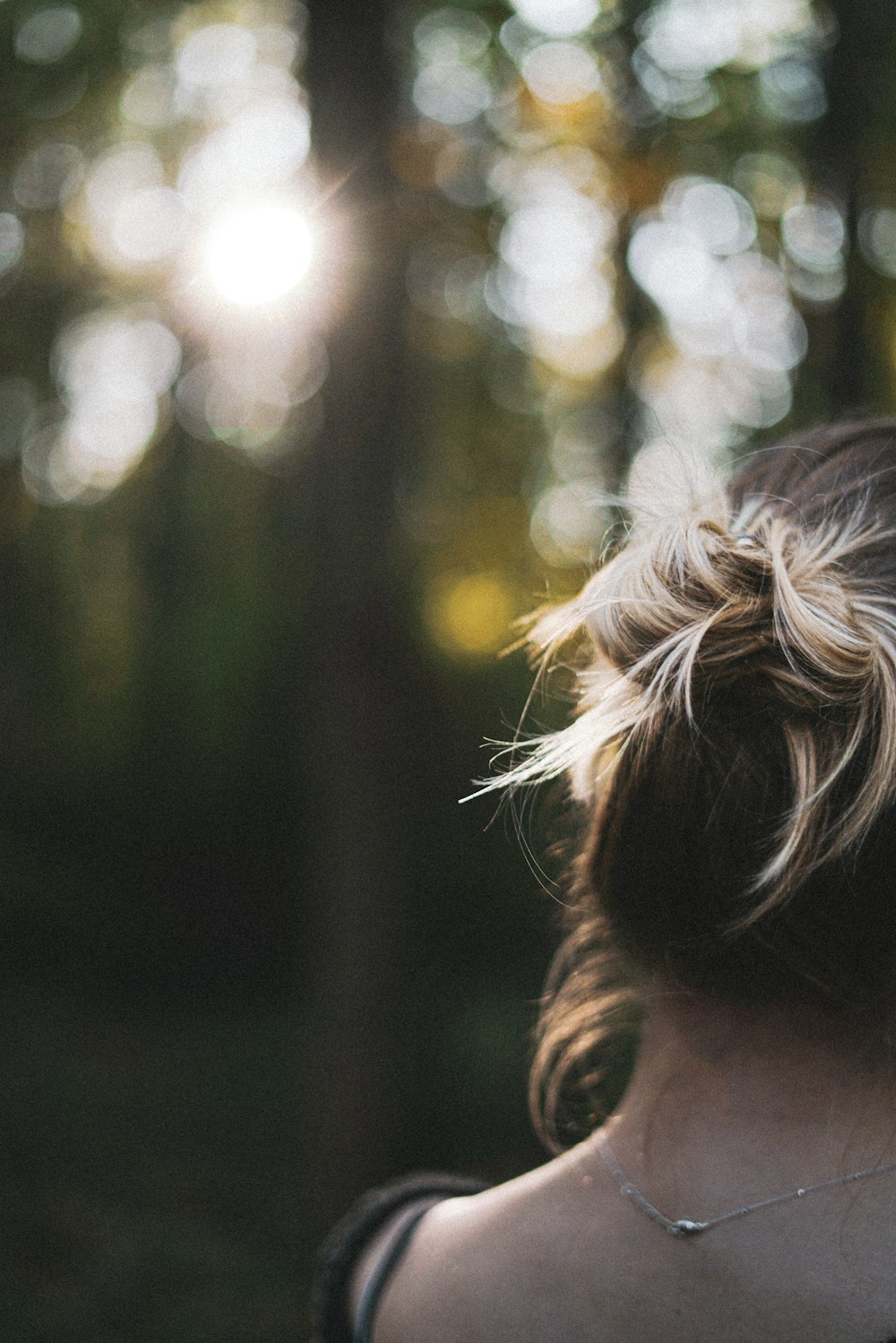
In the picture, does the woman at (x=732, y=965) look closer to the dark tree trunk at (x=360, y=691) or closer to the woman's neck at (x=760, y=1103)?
the woman's neck at (x=760, y=1103)

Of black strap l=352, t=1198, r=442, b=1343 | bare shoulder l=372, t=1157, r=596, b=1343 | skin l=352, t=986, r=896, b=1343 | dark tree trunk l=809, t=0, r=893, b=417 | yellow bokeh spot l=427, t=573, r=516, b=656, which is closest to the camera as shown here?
skin l=352, t=986, r=896, b=1343

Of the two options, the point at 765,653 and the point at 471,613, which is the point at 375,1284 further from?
the point at 471,613

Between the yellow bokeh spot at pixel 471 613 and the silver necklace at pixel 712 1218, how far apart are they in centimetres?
784

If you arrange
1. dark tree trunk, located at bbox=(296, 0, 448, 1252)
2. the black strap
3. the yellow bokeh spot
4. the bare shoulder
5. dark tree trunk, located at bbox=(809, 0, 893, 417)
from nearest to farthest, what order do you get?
the bare shoulder → the black strap → dark tree trunk, located at bbox=(296, 0, 448, 1252) → dark tree trunk, located at bbox=(809, 0, 893, 417) → the yellow bokeh spot

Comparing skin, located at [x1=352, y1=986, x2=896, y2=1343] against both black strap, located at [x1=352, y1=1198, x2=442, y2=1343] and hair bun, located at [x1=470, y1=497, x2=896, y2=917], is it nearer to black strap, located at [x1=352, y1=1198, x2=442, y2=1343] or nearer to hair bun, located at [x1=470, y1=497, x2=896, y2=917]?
black strap, located at [x1=352, y1=1198, x2=442, y2=1343]

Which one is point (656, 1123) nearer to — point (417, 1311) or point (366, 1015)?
point (417, 1311)

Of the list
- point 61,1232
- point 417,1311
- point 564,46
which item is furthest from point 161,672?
point 417,1311

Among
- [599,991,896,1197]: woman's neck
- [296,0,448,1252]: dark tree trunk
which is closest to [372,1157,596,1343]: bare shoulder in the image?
[599,991,896,1197]: woman's neck

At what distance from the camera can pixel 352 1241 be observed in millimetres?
1431

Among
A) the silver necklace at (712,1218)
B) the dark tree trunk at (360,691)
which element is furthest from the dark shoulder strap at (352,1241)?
the dark tree trunk at (360,691)

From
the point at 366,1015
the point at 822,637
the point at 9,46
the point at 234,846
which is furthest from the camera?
the point at 234,846

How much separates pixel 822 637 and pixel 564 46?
459 cm

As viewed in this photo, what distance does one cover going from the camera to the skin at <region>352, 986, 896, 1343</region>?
1043 mm

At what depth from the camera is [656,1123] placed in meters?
1.19
